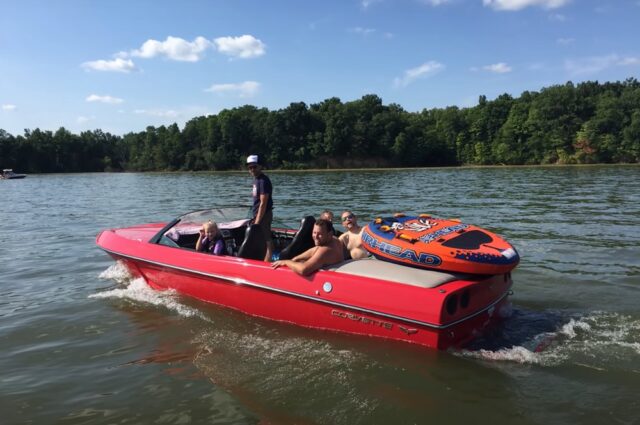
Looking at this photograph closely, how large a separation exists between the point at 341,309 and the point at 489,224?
851 centimetres

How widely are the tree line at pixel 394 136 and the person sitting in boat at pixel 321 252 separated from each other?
57648mm

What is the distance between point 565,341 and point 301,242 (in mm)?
2980

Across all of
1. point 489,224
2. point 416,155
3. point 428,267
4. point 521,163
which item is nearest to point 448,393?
point 428,267

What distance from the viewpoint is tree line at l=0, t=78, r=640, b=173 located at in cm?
5709

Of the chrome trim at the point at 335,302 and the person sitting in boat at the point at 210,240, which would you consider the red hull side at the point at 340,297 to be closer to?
the chrome trim at the point at 335,302

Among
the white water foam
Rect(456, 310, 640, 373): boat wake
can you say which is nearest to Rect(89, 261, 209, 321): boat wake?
the white water foam

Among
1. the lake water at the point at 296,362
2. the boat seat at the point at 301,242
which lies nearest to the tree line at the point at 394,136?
the lake water at the point at 296,362

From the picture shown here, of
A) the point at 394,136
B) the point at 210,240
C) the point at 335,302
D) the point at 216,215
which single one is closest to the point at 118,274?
the point at 216,215

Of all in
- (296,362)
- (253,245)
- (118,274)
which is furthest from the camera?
(118,274)

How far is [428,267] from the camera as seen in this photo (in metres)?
4.86

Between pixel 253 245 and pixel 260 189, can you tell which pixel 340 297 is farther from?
pixel 260 189

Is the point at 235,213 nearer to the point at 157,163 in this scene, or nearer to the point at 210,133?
the point at 210,133

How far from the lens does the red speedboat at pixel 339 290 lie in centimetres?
459

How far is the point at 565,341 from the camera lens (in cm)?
494
